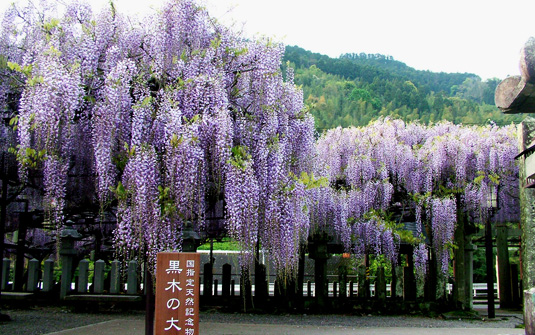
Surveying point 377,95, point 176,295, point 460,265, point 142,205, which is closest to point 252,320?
point 142,205

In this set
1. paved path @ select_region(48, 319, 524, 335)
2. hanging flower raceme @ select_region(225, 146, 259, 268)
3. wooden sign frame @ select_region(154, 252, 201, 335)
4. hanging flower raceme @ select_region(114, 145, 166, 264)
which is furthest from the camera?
paved path @ select_region(48, 319, 524, 335)

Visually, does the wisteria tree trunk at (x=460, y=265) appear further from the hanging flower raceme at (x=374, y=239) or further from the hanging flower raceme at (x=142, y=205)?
the hanging flower raceme at (x=142, y=205)

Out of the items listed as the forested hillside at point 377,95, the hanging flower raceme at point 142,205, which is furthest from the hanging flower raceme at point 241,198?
the forested hillside at point 377,95

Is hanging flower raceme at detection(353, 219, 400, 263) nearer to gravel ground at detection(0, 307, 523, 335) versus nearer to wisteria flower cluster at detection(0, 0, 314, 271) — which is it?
gravel ground at detection(0, 307, 523, 335)

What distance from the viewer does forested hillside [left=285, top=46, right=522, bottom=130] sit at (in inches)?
1383

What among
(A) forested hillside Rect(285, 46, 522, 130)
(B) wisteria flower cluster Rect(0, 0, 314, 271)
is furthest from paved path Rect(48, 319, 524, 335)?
(A) forested hillside Rect(285, 46, 522, 130)

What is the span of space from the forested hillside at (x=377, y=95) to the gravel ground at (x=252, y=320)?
15913 millimetres

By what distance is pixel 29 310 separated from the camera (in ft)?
36.1

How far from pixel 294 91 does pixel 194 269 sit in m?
4.90

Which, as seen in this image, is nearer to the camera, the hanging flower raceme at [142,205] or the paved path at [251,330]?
the hanging flower raceme at [142,205]

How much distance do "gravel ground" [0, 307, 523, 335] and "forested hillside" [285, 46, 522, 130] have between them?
52.2ft

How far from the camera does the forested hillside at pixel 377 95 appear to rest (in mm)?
35125

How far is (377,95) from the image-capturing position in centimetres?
4369

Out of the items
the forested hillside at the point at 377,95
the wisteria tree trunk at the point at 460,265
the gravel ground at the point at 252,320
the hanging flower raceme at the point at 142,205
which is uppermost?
the forested hillside at the point at 377,95
